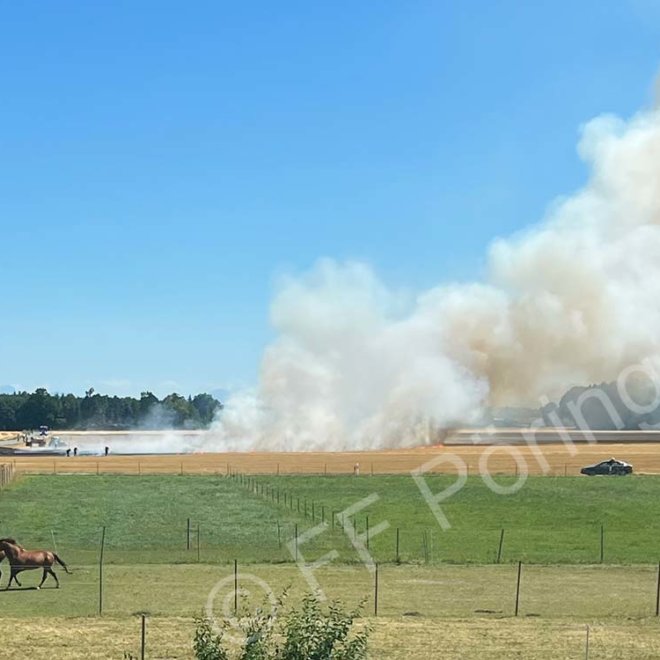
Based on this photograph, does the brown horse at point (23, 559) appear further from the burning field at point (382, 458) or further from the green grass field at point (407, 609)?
the burning field at point (382, 458)

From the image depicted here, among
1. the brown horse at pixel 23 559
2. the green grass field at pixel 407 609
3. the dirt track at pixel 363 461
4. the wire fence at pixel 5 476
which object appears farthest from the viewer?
the dirt track at pixel 363 461

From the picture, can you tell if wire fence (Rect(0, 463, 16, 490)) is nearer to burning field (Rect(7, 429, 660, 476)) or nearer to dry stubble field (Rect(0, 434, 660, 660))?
burning field (Rect(7, 429, 660, 476))

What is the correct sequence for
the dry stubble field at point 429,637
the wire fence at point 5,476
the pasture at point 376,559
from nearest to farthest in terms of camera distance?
the dry stubble field at point 429,637 → the pasture at point 376,559 → the wire fence at point 5,476

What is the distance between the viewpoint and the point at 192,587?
91.1 ft

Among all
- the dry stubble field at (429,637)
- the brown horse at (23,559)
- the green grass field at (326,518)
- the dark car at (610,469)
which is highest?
the dark car at (610,469)

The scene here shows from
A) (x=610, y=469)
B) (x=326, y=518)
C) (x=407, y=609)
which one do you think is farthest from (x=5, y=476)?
(x=407, y=609)

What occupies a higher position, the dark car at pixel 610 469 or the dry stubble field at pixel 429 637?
the dark car at pixel 610 469

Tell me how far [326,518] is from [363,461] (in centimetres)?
4998

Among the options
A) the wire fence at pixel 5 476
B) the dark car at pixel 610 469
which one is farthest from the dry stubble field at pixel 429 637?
the dark car at pixel 610 469

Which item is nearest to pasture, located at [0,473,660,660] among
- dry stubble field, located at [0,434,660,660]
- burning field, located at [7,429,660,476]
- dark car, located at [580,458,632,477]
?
dry stubble field, located at [0,434,660,660]

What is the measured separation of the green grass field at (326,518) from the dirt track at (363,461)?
1198 cm

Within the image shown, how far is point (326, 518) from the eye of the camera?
45062 millimetres

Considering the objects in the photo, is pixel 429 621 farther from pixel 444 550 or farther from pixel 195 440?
pixel 195 440

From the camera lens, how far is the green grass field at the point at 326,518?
3634cm
